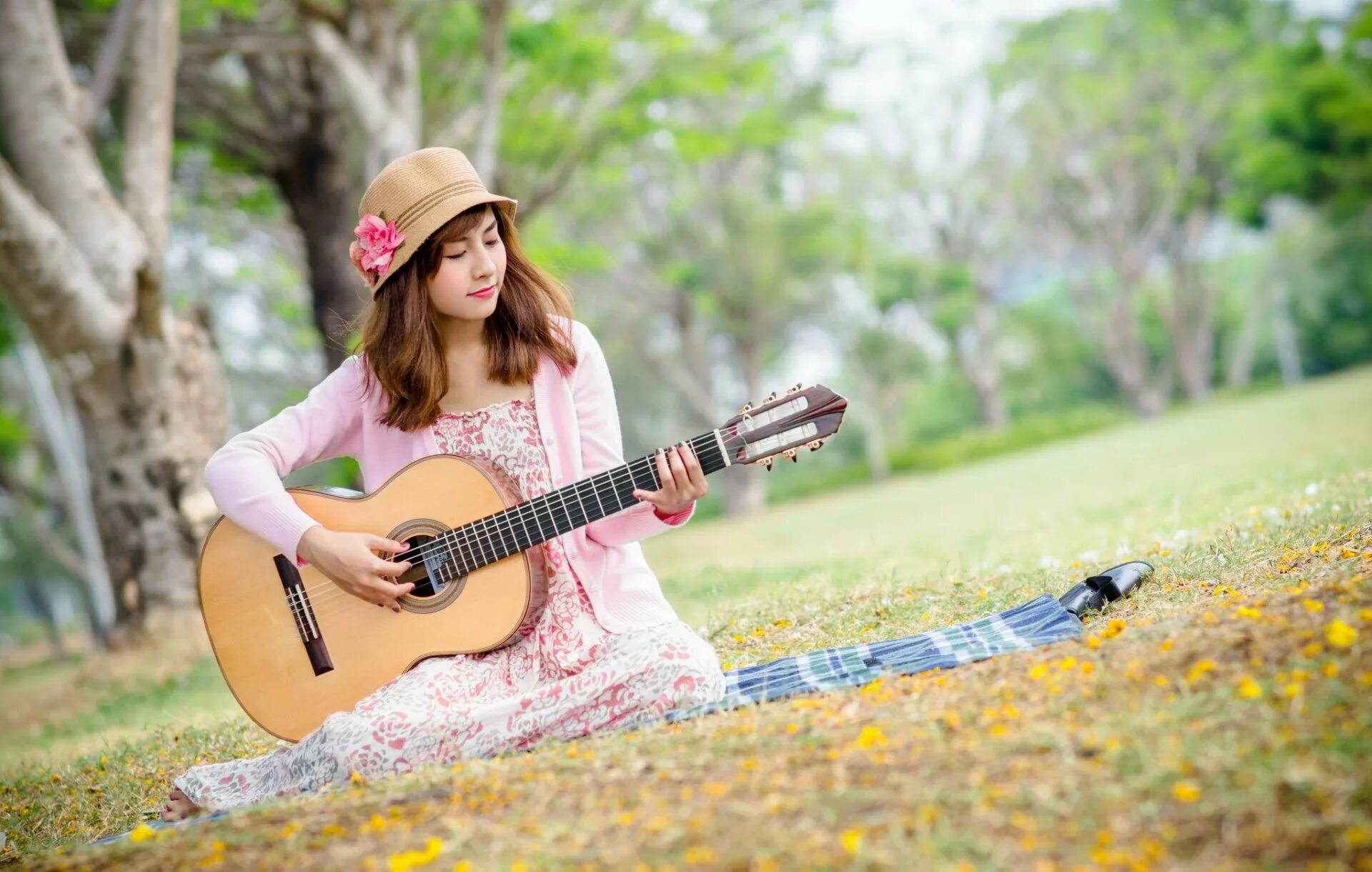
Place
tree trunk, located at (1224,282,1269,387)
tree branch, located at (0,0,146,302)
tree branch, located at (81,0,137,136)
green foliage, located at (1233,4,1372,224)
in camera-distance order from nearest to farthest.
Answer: tree branch, located at (0,0,146,302) < tree branch, located at (81,0,137,136) < green foliage, located at (1233,4,1372,224) < tree trunk, located at (1224,282,1269,387)

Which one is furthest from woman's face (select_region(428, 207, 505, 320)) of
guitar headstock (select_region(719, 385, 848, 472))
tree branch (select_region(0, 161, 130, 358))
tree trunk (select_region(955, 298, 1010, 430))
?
tree trunk (select_region(955, 298, 1010, 430))

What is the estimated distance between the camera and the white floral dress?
3352mm

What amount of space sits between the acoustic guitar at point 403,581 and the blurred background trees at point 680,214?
0.80 meters

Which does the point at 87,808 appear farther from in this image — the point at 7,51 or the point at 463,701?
the point at 7,51

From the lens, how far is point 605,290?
91.4 feet

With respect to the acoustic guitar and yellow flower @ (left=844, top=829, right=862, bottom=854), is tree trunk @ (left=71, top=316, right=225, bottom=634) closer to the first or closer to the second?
the acoustic guitar

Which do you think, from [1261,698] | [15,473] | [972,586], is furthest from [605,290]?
[1261,698]

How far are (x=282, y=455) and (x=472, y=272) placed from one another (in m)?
0.91

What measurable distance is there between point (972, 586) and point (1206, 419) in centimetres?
1610

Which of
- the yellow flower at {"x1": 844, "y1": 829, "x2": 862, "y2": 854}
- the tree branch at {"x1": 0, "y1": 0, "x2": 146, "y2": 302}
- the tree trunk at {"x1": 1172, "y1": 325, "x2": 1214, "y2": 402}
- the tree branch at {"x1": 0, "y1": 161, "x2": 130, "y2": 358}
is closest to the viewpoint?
the yellow flower at {"x1": 844, "y1": 829, "x2": 862, "y2": 854}

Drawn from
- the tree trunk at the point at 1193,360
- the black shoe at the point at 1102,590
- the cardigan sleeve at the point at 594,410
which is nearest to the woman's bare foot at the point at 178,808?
the cardigan sleeve at the point at 594,410

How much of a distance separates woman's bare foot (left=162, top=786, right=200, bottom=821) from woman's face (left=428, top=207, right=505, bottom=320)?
174cm

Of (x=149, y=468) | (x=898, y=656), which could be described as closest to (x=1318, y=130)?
(x=149, y=468)

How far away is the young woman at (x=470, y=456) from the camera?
11.1 feet
